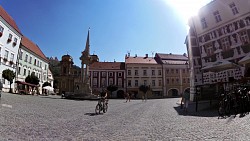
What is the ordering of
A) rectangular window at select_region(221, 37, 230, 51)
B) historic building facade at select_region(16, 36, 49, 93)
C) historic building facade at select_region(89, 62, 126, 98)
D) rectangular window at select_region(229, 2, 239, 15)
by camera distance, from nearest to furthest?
rectangular window at select_region(229, 2, 239, 15), rectangular window at select_region(221, 37, 230, 51), historic building facade at select_region(16, 36, 49, 93), historic building facade at select_region(89, 62, 126, 98)

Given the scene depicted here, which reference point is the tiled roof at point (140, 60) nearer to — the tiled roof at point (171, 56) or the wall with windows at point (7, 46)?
the tiled roof at point (171, 56)

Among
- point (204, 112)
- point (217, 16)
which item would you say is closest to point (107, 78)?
point (217, 16)

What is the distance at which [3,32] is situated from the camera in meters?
31.1

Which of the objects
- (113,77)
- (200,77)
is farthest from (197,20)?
(113,77)

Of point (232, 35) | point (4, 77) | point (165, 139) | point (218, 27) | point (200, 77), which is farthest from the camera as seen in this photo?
point (200, 77)

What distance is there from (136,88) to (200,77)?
30993mm

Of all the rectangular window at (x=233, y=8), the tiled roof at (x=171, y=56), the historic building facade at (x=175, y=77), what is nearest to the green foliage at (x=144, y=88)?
the historic building facade at (x=175, y=77)

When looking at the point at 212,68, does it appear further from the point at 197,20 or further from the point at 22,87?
the point at 22,87

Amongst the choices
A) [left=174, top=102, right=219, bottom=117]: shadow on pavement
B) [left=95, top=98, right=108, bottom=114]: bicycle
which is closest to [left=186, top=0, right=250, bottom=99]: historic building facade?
[left=174, top=102, right=219, bottom=117]: shadow on pavement

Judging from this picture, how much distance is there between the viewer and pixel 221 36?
84.4 ft

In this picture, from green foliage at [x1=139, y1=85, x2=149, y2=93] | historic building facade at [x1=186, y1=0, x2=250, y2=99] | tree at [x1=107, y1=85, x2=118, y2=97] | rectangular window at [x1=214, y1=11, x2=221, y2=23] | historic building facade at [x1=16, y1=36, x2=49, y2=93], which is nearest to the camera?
historic building facade at [x1=186, y1=0, x2=250, y2=99]

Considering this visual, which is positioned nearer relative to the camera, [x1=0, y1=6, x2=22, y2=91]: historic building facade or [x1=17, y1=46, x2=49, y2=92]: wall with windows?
[x1=0, y1=6, x2=22, y2=91]: historic building facade

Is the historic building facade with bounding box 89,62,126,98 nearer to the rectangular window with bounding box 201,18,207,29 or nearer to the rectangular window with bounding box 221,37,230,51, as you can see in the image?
the rectangular window with bounding box 201,18,207,29

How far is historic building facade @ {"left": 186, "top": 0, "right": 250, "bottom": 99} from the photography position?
22.5 meters
